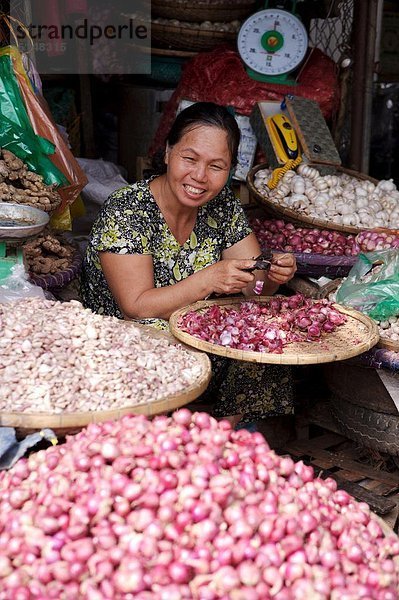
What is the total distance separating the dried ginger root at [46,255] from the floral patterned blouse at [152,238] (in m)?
0.13

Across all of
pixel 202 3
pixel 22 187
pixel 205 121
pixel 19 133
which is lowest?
pixel 22 187

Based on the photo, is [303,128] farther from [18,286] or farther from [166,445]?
[166,445]

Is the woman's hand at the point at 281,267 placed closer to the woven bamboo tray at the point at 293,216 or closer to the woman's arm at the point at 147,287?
the woman's arm at the point at 147,287

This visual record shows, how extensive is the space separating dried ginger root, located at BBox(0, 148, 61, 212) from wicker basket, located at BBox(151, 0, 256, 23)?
200 cm

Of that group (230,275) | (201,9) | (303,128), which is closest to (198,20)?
(201,9)

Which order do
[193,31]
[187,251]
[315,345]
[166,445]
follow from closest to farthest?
[166,445], [315,345], [187,251], [193,31]

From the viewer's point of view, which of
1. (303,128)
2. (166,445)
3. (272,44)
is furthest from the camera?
(272,44)

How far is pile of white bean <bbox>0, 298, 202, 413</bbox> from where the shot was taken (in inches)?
72.1

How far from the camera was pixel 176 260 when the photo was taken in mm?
3006

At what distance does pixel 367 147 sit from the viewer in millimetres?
5012

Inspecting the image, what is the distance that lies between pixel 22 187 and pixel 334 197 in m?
1.75

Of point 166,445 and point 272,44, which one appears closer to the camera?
point 166,445

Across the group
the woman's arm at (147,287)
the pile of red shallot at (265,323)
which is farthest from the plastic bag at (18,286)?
the pile of red shallot at (265,323)

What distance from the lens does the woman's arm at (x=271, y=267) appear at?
2.81 m
